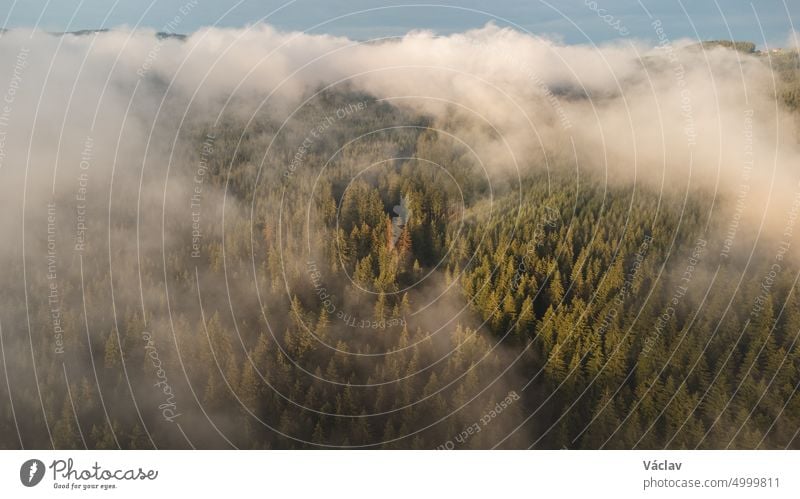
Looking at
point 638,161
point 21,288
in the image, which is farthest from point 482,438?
point 21,288
